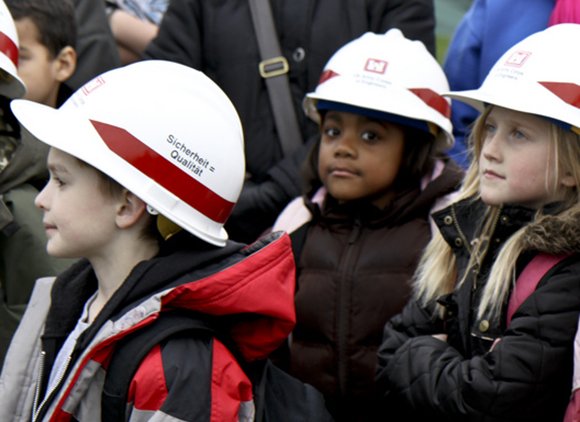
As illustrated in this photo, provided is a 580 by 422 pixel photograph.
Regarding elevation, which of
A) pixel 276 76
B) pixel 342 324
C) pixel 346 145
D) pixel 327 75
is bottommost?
pixel 342 324

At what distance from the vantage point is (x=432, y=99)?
482 cm

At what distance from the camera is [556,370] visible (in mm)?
3451

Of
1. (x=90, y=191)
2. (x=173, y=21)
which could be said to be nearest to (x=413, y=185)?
(x=173, y=21)

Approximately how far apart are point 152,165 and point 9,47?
1.29 meters

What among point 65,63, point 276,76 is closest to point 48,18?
point 65,63

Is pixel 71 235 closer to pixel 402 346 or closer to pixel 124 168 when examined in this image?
pixel 124 168

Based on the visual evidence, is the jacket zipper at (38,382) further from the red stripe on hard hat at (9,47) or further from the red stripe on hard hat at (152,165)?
the red stripe on hard hat at (9,47)

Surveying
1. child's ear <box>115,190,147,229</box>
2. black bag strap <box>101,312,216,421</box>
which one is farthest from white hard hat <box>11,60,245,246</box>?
black bag strap <box>101,312,216,421</box>

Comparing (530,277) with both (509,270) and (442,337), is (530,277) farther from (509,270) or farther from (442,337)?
(442,337)

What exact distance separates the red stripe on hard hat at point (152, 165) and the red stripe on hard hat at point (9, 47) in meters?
1.12

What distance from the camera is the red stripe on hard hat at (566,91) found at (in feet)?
11.8

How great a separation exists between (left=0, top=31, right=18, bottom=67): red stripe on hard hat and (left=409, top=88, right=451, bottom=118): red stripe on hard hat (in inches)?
61.0

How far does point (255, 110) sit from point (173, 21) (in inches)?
22.8

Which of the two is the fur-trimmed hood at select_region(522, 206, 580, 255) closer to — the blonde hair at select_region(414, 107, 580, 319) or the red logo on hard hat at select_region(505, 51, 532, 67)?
the blonde hair at select_region(414, 107, 580, 319)
